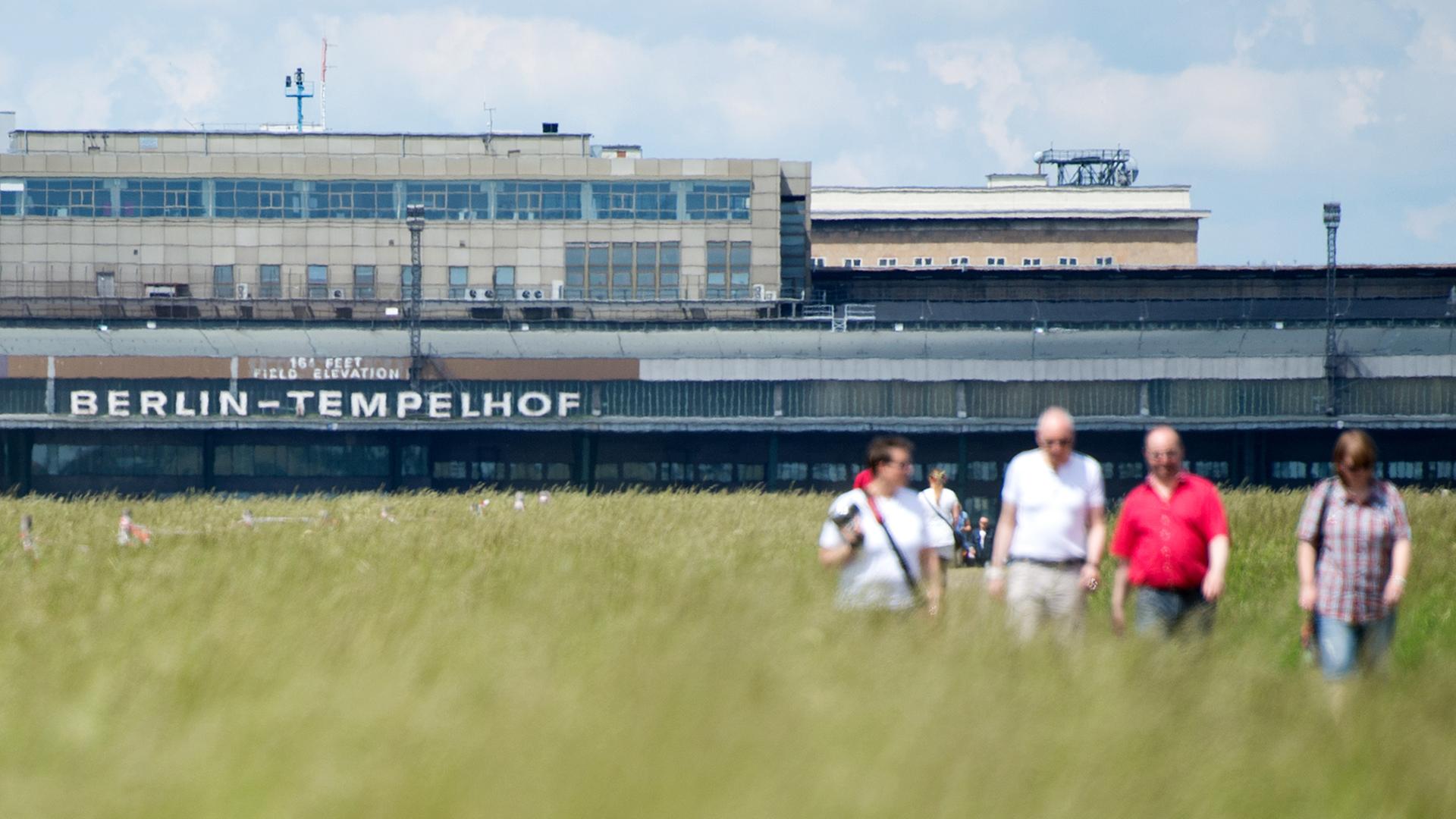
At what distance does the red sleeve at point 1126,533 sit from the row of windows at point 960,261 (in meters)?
78.1

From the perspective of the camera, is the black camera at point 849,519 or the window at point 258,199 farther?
the window at point 258,199

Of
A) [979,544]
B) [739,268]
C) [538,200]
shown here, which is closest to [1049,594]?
[979,544]

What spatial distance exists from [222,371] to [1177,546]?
49.5 meters

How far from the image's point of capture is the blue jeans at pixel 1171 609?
33.8ft

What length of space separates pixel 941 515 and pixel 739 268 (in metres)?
50.4

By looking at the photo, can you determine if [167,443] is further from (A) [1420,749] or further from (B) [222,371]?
(A) [1420,749]

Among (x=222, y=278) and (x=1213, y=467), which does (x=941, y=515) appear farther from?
(x=222, y=278)

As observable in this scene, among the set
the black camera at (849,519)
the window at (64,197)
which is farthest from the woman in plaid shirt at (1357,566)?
the window at (64,197)

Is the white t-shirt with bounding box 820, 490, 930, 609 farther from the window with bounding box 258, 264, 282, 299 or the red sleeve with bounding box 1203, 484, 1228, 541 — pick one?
the window with bounding box 258, 264, 282, 299

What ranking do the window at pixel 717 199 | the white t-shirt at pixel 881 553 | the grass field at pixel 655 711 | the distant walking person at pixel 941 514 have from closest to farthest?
→ 1. the grass field at pixel 655 711
2. the white t-shirt at pixel 881 553
3. the distant walking person at pixel 941 514
4. the window at pixel 717 199

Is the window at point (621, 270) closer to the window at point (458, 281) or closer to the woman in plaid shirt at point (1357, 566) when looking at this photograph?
the window at point (458, 281)

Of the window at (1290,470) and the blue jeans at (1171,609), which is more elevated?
the blue jeans at (1171,609)

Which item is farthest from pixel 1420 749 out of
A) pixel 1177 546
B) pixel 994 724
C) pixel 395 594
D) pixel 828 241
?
pixel 828 241

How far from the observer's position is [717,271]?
6881 cm
